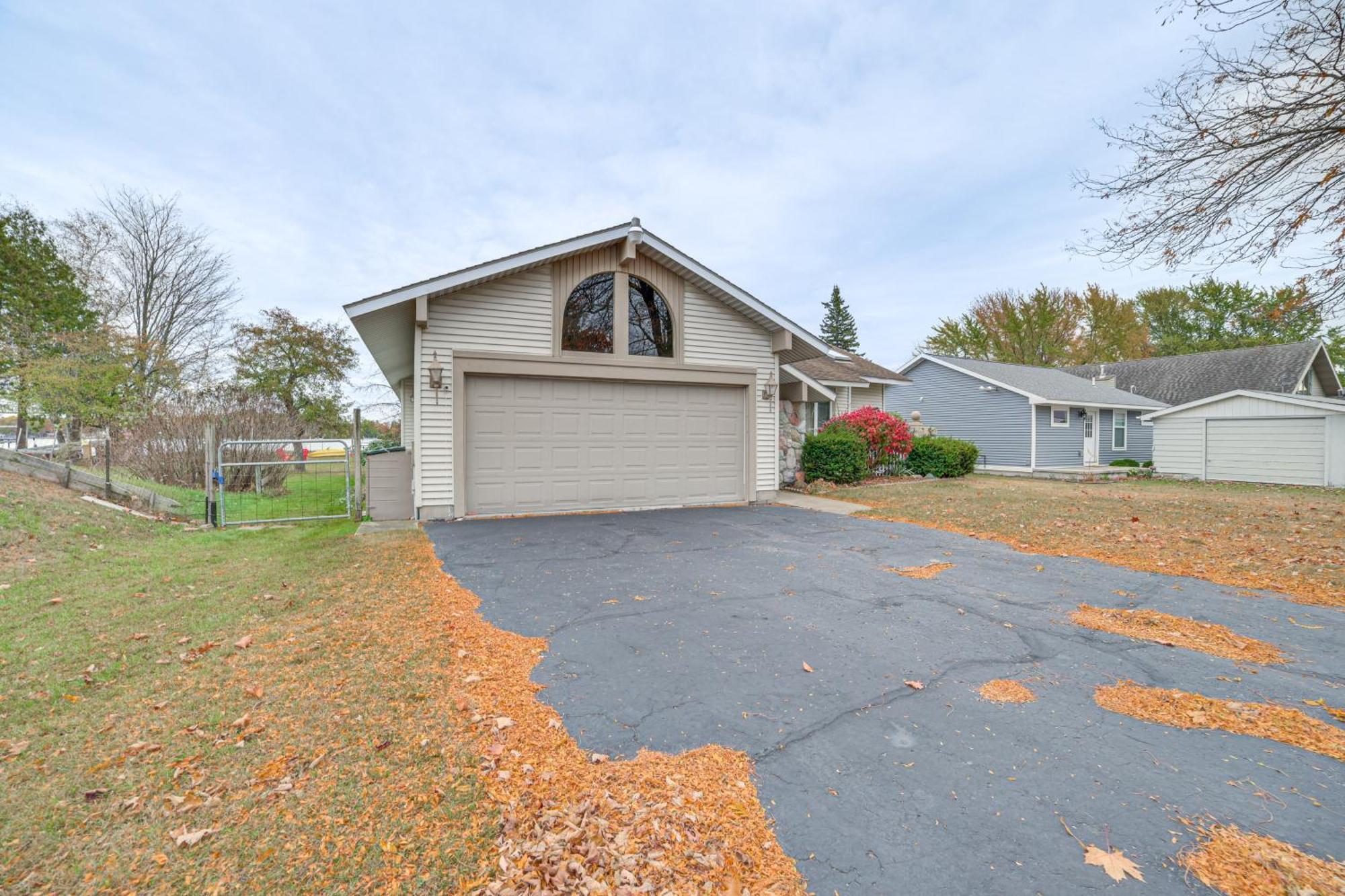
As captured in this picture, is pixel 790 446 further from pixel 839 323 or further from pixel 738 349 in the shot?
pixel 839 323

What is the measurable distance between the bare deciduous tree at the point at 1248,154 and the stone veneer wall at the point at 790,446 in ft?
22.3

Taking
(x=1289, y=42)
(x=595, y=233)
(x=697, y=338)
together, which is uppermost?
(x=1289, y=42)

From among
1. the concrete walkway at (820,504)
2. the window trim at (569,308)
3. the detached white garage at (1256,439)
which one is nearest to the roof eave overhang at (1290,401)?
the detached white garage at (1256,439)

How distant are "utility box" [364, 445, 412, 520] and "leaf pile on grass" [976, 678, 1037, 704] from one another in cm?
850

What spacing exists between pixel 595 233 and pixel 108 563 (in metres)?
7.17

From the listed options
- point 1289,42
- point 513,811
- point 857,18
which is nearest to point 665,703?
point 513,811

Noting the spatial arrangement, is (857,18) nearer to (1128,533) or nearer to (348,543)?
(1128,533)

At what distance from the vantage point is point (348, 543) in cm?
672

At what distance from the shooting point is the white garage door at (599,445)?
336 inches

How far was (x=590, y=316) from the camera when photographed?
9.02 metres

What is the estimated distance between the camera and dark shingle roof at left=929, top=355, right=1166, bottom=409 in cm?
1883

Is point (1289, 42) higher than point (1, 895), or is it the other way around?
point (1289, 42)

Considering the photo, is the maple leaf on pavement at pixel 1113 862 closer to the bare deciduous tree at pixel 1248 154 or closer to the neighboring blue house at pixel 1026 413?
the bare deciduous tree at pixel 1248 154

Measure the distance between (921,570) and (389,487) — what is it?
26.0ft
